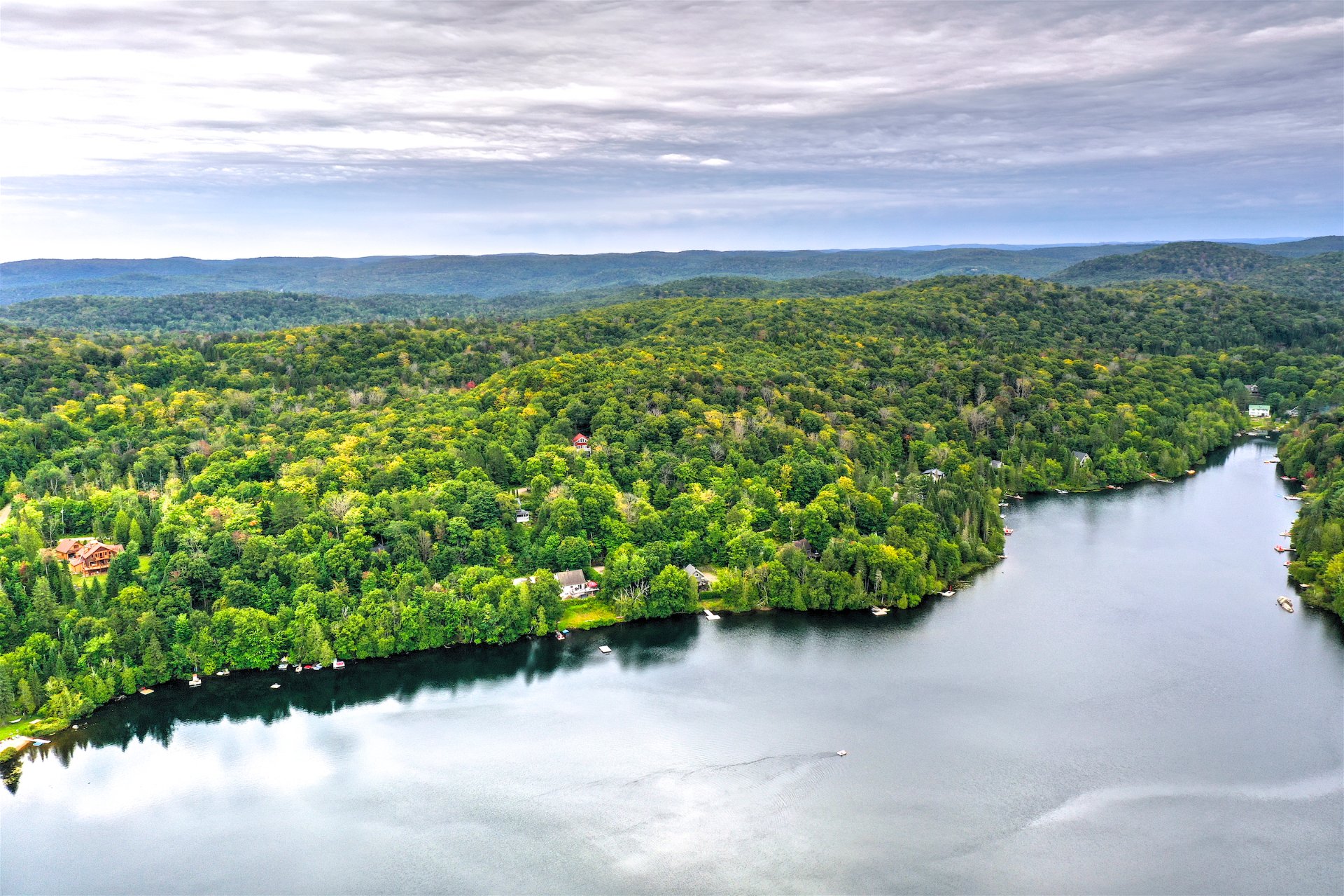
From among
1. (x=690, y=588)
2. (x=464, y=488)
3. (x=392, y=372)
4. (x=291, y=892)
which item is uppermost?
(x=392, y=372)

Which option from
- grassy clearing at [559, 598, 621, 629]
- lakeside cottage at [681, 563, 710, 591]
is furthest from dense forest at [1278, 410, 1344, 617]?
grassy clearing at [559, 598, 621, 629]

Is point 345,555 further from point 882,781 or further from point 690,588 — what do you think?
point 882,781

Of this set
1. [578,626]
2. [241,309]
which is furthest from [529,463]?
[241,309]

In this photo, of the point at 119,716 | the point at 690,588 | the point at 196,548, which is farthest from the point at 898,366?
the point at 119,716

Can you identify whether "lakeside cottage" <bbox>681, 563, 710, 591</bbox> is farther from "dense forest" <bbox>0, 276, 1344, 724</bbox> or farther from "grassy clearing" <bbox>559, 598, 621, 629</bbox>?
"grassy clearing" <bbox>559, 598, 621, 629</bbox>

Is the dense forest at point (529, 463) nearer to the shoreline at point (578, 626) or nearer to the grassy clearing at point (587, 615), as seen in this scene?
the grassy clearing at point (587, 615)

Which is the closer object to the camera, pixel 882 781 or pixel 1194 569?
pixel 882 781

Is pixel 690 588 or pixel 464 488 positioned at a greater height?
pixel 464 488

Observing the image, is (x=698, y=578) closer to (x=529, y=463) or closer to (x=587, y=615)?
(x=587, y=615)
